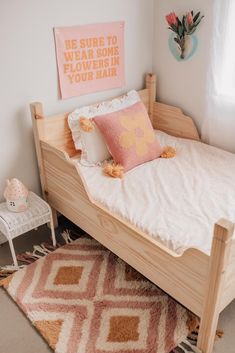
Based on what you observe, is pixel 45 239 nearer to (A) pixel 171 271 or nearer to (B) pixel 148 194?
(B) pixel 148 194

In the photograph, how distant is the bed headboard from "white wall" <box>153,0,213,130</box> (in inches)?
2.5

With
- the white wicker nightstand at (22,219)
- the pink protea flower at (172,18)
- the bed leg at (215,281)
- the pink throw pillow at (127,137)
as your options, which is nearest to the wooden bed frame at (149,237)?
the bed leg at (215,281)

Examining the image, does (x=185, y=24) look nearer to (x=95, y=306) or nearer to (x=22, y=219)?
(x=22, y=219)

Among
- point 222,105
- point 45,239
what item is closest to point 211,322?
point 45,239

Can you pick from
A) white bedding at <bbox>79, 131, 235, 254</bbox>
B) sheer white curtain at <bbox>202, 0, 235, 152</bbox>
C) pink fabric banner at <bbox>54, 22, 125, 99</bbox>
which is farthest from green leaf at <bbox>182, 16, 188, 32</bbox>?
white bedding at <bbox>79, 131, 235, 254</bbox>

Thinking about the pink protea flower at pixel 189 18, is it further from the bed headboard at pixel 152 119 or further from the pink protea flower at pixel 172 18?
the bed headboard at pixel 152 119

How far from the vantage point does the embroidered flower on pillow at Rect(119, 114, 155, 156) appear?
77.3 inches

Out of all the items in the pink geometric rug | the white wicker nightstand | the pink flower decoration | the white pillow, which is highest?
the pink flower decoration

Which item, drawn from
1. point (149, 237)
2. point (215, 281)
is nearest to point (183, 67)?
point (149, 237)

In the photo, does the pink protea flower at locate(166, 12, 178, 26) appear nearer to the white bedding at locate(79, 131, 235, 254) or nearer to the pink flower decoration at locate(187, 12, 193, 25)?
the pink flower decoration at locate(187, 12, 193, 25)

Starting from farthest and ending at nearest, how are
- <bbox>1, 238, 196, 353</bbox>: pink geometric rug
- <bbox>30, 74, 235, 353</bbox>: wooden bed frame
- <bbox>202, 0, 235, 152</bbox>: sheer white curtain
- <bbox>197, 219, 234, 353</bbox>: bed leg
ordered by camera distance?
<bbox>202, 0, 235, 152</bbox>: sheer white curtain, <bbox>1, 238, 196, 353</bbox>: pink geometric rug, <bbox>30, 74, 235, 353</bbox>: wooden bed frame, <bbox>197, 219, 234, 353</bbox>: bed leg

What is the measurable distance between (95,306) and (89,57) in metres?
1.39

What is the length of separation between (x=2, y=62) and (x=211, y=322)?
154 centimetres

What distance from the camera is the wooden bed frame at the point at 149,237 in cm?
120
